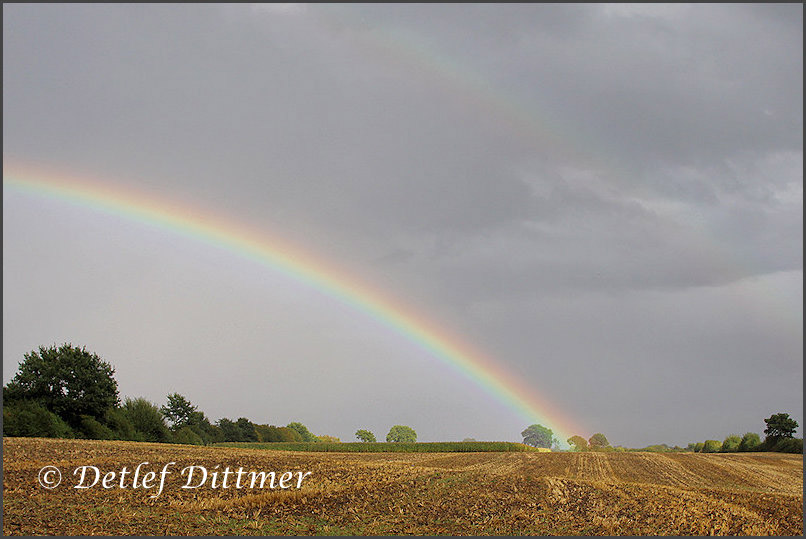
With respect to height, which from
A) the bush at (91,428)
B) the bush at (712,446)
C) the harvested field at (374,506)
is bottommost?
the harvested field at (374,506)

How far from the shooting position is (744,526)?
19.2 meters

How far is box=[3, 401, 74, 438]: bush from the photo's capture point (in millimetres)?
48344

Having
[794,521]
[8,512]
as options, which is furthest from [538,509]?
[8,512]

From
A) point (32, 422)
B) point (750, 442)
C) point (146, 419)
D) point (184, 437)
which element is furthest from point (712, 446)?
point (32, 422)

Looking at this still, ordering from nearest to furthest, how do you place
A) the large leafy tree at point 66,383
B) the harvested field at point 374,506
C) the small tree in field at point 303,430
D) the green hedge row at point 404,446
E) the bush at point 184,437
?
the harvested field at point 374,506
the large leafy tree at point 66,383
the bush at point 184,437
the green hedge row at point 404,446
the small tree in field at point 303,430

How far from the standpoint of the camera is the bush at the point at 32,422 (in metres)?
48.3

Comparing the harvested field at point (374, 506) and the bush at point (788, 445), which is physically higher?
the bush at point (788, 445)

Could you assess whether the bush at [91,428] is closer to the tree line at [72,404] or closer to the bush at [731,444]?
the tree line at [72,404]

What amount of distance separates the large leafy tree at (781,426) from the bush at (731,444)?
13.0m

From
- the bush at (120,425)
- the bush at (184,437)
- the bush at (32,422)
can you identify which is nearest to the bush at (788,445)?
the bush at (184,437)

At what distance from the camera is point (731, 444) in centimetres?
10544

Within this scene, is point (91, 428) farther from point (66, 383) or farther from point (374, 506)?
point (374, 506)

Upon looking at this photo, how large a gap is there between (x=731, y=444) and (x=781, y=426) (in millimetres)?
17275

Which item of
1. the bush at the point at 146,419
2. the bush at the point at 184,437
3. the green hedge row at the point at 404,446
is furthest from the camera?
the green hedge row at the point at 404,446
